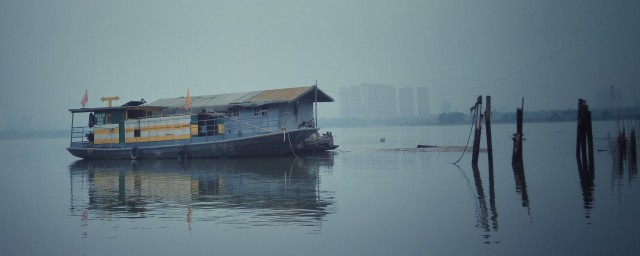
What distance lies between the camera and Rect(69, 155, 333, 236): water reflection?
15.4 meters

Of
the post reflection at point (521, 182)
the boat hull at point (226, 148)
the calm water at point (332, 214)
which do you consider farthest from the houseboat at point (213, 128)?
the post reflection at point (521, 182)

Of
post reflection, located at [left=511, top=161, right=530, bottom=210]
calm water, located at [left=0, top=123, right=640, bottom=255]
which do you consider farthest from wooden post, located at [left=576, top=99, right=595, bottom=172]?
post reflection, located at [left=511, top=161, right=530, bottom=210]

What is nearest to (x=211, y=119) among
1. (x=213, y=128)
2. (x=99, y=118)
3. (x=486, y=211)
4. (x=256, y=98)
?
(x=213, y=128)

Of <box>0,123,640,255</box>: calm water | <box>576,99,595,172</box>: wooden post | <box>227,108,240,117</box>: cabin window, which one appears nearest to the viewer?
<box>0,123,640,255</box>: calm water

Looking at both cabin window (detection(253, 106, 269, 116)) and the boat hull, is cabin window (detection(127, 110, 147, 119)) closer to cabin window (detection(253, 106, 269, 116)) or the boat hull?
the boat hull

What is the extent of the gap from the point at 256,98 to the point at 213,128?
3973 millimetres

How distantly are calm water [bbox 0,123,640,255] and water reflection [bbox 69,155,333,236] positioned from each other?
7 centimetres

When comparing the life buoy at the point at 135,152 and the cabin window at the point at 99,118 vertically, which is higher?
the cabin window at the point at 99,118

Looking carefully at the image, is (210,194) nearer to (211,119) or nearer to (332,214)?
(332,214)

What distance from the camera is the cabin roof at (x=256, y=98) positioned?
37.9 metres

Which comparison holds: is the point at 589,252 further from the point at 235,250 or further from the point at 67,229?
the point at 67,229

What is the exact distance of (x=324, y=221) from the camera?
14.2m

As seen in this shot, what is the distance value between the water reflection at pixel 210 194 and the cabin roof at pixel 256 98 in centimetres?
638

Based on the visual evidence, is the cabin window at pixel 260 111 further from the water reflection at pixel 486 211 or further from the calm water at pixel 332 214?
the water reflection at pixel 486 211
